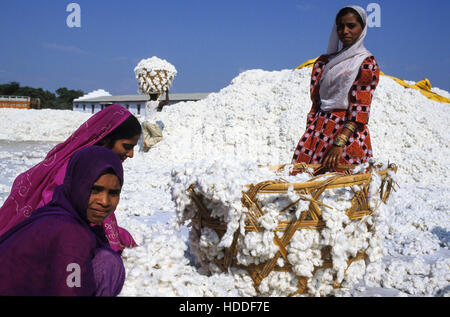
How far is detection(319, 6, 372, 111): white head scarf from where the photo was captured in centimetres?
223

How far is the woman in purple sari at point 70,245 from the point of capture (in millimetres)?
1217

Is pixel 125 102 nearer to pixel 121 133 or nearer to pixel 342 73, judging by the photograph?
pixel 121 133

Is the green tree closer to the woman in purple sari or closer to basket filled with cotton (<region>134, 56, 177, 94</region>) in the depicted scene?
basket filled with cotton (<region>134, 56, 177, 94</region>)

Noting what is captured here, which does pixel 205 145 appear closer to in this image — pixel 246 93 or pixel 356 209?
pixel 246 93

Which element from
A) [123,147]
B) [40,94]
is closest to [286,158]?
[123,147]

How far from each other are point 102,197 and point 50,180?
29.0 inches

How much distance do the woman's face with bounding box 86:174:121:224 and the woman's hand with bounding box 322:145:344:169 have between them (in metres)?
1.32

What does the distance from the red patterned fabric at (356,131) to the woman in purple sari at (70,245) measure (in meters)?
1.39

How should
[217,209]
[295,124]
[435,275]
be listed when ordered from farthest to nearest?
[295,124], [435,275], [217,209]


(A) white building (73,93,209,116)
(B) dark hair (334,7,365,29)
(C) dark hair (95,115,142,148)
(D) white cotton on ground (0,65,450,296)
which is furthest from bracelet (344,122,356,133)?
(A) white building (73,93,209,116)
